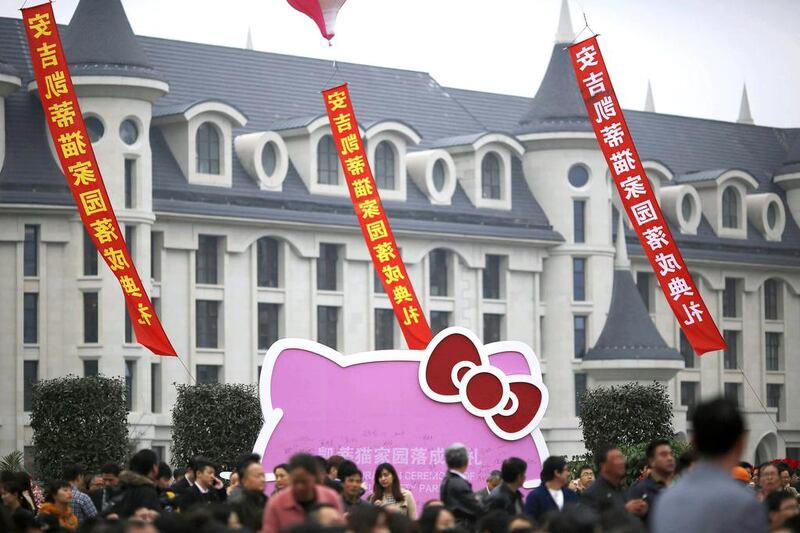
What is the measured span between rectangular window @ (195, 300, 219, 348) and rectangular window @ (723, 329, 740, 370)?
69.5 feet

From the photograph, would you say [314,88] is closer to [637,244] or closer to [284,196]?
[284,196]

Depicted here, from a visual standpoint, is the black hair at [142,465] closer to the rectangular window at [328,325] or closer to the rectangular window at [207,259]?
the rectangular window at [207,259]

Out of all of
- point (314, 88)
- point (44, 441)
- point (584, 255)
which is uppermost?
point (314, 88)

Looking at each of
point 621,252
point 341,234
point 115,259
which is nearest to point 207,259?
point 341,234

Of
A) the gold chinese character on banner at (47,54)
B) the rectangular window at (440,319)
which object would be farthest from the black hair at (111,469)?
the rectangular window at (440,319)

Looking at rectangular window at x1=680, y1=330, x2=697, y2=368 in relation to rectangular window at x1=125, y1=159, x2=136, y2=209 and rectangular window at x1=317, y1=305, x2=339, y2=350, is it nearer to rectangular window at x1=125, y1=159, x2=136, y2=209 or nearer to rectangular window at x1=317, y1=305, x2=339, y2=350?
rectangular window at x1=317, y1=305, x2=339, y2=350

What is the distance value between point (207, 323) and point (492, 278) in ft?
35.1

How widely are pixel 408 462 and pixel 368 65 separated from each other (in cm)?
3490

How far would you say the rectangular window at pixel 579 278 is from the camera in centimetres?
5781

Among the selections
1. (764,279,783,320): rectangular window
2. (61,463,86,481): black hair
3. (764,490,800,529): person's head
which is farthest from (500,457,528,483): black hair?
(764,279,783,320): rectangular window

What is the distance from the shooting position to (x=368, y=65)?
59250 millimetres

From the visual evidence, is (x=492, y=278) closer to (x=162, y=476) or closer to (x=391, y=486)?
(x=162, y=476)

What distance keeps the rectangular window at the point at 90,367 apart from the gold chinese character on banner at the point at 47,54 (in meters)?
17.2

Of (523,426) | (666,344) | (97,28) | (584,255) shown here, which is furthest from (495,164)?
(523,426)
